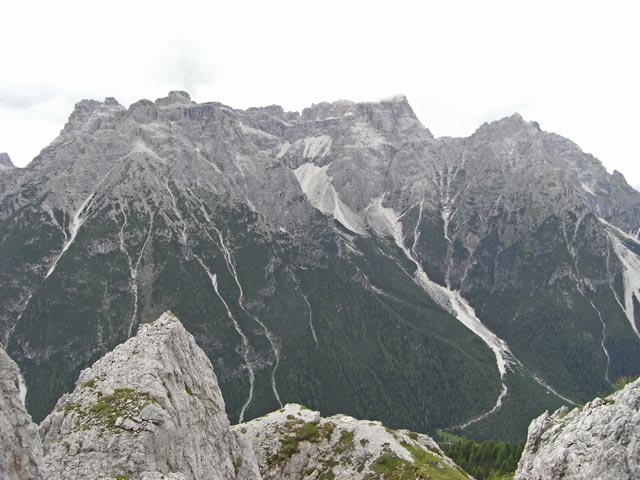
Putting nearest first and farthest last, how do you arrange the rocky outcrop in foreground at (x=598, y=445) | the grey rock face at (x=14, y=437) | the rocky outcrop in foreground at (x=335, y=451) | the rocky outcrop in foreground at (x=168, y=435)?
the grey rock face at (x=14, y=437), the rocky outcrop in foreground at (x=598, y=445), the rocky outcrop in foreground at (x=168, y=435), the rocky outcrop in foreground at (x=335, y=451)

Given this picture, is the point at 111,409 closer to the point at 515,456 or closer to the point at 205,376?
the point at 205,376

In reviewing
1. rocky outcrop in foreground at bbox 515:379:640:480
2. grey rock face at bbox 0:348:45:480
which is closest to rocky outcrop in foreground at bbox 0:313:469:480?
grey rock face at bbox 0:348:45:480

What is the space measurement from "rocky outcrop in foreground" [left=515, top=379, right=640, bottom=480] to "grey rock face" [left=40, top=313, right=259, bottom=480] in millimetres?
29544

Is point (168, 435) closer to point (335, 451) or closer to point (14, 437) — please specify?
point (14, 437)

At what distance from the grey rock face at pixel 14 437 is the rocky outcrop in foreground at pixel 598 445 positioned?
3602cm

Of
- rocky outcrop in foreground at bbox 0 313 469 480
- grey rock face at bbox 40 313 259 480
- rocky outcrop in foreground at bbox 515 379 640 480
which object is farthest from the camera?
grey rock face at bbox 40 313 259 480

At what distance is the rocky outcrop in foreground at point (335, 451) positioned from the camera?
7106 cm

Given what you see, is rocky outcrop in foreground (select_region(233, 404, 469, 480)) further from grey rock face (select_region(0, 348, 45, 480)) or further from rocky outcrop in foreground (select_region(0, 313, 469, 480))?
grey rock face (select_region(0, 348, 45, 480))

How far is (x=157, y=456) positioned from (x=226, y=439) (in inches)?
726

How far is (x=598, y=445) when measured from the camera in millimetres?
37719

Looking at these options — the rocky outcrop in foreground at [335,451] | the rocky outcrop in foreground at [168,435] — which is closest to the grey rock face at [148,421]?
the rocky outcrop in foreground at [168,435]

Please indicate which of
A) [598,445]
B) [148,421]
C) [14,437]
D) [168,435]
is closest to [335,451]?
[168,435]

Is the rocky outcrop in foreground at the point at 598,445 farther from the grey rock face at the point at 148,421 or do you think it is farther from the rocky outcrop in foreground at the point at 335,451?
the grey rock face at the point at 148,421

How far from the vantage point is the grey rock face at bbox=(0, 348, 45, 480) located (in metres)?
30.2
